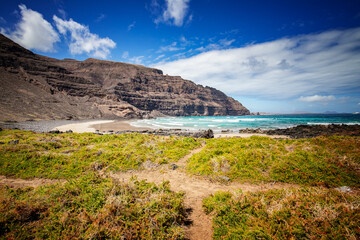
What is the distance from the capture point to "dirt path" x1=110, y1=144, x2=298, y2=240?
395cm

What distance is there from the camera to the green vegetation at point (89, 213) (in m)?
2.82

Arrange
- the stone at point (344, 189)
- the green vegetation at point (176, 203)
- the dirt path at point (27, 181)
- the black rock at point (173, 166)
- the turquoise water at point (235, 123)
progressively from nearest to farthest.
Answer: the green vegetation at point (176, 203), the stone at point (344, 189), the dirt path at point (27, 181), the black rock at point (173, 166), the turquoise water at point (235, 123)

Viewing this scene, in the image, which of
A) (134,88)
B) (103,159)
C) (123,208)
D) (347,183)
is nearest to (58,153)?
(103,159)

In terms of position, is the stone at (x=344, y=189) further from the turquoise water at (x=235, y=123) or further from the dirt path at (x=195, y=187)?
the turquoise water at (x=235, y=123)

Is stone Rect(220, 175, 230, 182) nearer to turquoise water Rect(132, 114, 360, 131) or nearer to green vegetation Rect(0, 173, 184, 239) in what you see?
green vegetation Rect(0, 173, 184, 239)

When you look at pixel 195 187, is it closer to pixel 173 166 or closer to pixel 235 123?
pixel 173 166

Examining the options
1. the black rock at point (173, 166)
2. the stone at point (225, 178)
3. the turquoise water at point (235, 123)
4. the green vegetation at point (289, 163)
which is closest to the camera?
the green vegetation at point (289, 163)

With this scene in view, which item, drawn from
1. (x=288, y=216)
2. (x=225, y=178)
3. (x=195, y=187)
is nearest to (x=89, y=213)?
(x=195, y=187)

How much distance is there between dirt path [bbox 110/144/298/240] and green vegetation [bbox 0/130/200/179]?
874 millimetres

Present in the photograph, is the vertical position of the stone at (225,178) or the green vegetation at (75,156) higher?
the green vegetation at (75,156)

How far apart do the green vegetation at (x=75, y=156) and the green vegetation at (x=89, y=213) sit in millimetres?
2949

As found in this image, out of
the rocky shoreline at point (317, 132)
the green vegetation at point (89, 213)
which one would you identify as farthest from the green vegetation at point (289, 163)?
the rocky shoreline at point (317, 132)

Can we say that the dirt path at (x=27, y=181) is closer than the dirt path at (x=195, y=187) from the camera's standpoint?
No

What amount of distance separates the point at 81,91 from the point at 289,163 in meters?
114
